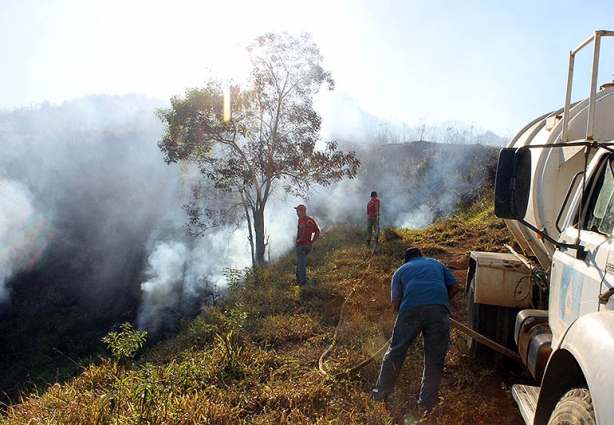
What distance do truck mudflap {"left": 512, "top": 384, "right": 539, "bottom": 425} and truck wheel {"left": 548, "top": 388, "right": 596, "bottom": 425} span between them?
35 cm

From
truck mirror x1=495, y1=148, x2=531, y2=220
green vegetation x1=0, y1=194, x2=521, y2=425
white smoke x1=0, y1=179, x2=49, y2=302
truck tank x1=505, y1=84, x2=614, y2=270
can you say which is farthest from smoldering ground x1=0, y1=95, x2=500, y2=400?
truck mirror x1=495, y1=148, x2=531, y2=220

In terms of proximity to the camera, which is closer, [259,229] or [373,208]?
[373,208]

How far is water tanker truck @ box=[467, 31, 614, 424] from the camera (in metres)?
2.00

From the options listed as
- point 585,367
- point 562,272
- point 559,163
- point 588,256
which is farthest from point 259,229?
point 585,367

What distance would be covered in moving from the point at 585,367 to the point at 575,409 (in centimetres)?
29

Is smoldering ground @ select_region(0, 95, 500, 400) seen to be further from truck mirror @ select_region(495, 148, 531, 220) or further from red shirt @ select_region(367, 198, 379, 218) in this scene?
truck mirror @ select_region(495, 148, 531, 220)

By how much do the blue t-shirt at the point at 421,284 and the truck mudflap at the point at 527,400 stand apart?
3.99ft

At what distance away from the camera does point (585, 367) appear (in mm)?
1880

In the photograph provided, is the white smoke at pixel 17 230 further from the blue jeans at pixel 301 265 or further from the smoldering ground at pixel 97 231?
the blue jeans at pixel 301 265

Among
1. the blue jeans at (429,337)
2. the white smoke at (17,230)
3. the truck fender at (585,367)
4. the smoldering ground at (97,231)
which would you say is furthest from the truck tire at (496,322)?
the white smoke at (17,230)

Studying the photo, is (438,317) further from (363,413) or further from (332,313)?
(332,313)

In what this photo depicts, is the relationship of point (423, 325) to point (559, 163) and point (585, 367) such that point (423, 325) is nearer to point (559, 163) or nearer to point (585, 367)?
point (559, 163)

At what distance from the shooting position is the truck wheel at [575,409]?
6.33 feet

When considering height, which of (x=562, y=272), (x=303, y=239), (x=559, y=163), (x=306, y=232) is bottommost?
(x=303, y=239)
